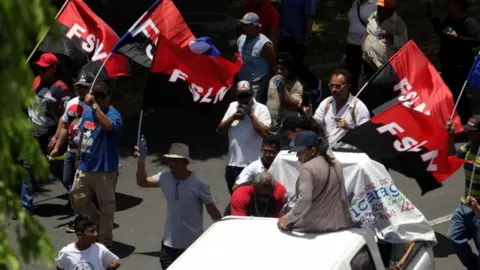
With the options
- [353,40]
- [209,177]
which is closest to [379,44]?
[353,40]

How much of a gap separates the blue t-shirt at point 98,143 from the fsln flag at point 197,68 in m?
0.75

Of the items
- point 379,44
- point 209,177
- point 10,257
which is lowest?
point 209,177

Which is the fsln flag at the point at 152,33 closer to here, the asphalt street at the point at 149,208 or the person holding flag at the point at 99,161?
the person holding flag at the point at 99,161

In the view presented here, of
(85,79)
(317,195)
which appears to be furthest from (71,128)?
(317,195)

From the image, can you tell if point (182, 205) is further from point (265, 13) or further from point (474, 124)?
point (265, 13)

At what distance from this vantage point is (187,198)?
10344mm


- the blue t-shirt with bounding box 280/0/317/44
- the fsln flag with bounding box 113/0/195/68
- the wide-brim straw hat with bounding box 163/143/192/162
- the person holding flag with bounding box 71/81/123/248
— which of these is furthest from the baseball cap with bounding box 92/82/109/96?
the blue t-shirt with bounding box 280/0/317/44

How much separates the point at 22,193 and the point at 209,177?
263 centimetres

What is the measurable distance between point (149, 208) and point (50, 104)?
1666 millimetres

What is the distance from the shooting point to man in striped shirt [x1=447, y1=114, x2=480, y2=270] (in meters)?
10.6

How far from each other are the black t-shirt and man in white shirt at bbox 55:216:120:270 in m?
3.19

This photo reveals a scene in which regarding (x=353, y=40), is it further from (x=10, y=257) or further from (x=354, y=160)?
(x=10, y=257)

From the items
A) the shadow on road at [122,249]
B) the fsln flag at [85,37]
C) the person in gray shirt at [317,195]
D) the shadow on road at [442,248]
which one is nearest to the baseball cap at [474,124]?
the shadow on road at [442,248]

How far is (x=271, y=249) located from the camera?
840 centimetres
